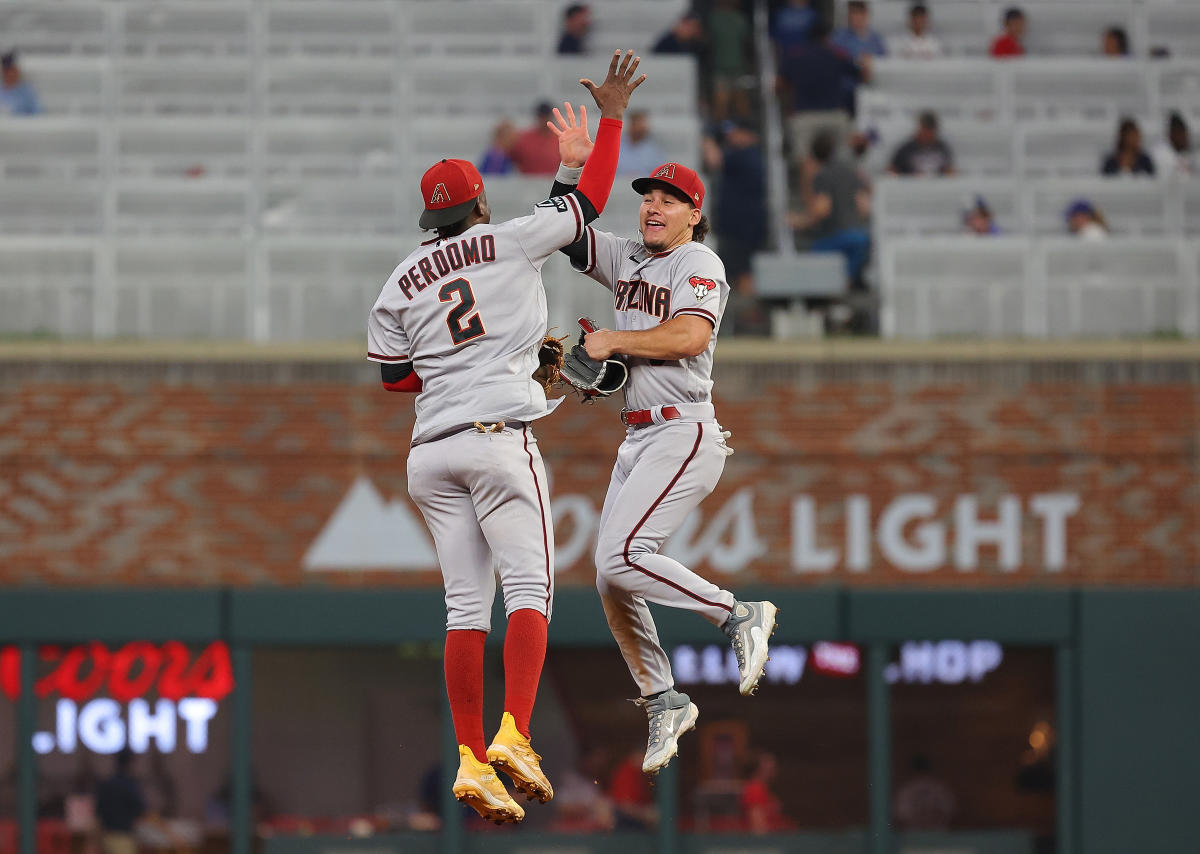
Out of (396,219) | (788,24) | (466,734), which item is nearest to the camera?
(466,734)

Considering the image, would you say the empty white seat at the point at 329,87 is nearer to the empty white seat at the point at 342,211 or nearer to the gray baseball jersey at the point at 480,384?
the empty white seat at the point at 342,211

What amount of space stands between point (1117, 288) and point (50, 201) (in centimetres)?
806

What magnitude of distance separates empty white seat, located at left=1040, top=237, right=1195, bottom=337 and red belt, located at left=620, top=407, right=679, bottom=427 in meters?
7.63

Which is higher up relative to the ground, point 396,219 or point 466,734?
point 396,219

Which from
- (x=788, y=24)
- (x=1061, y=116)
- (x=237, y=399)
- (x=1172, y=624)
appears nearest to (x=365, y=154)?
(x=237, y=399)

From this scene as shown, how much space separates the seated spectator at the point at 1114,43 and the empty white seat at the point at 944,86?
1372 mm

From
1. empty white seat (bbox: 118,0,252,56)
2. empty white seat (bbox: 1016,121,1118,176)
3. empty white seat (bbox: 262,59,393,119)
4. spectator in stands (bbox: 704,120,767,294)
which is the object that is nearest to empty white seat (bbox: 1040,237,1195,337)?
empty white seat (bbox: 1016,121,1118,176)

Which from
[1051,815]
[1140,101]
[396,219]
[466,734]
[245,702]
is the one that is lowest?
[1051,815]

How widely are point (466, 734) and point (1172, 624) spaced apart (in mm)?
9260

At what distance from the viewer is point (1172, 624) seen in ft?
48.4

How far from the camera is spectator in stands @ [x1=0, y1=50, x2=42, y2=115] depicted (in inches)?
614

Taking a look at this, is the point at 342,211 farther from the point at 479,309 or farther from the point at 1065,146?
the point at 479,309

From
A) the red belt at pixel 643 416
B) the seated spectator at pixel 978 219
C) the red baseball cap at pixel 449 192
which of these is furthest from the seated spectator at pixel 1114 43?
the red baseball cap at pixel 449 192

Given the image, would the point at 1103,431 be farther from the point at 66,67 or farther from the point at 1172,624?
the point at 66,67
